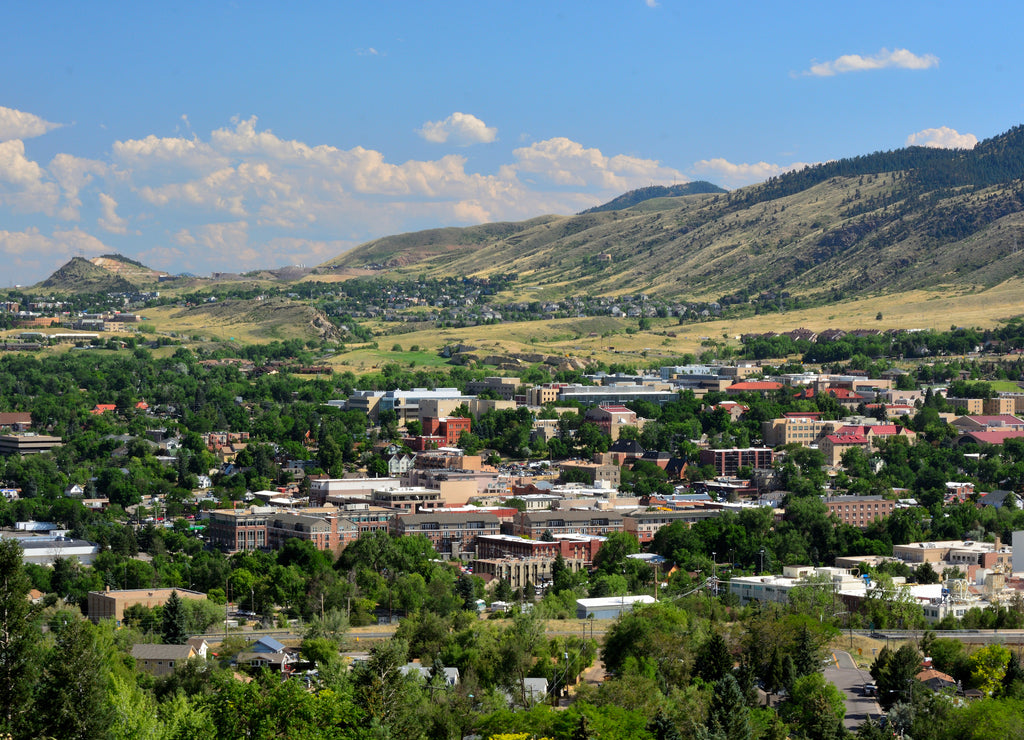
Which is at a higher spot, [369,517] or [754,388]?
[754,388]

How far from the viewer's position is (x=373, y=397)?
143 m

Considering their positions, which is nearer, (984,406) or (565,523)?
(565,523)

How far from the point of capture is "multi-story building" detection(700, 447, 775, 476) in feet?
399

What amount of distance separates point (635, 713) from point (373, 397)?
308 ft

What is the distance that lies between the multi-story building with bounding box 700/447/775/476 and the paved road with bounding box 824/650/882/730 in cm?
5465

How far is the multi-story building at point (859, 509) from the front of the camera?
100625mm

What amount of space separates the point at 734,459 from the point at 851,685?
204 ft

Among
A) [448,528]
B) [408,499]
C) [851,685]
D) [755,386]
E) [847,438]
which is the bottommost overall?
[851,685]

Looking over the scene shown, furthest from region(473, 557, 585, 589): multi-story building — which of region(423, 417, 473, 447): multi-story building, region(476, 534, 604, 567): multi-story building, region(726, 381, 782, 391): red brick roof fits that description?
region(726, 381, 782, 391): red brick roof

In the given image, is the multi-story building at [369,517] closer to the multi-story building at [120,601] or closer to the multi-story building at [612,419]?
the multi-story building at [120,601]

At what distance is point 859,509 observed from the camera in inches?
3989

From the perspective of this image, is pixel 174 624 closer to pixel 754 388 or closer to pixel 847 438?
pixel 847 438

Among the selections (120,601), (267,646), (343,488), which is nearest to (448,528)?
(343,488)

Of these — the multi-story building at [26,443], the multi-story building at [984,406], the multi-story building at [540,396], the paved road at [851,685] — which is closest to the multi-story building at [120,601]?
the paved road at [851,685]
